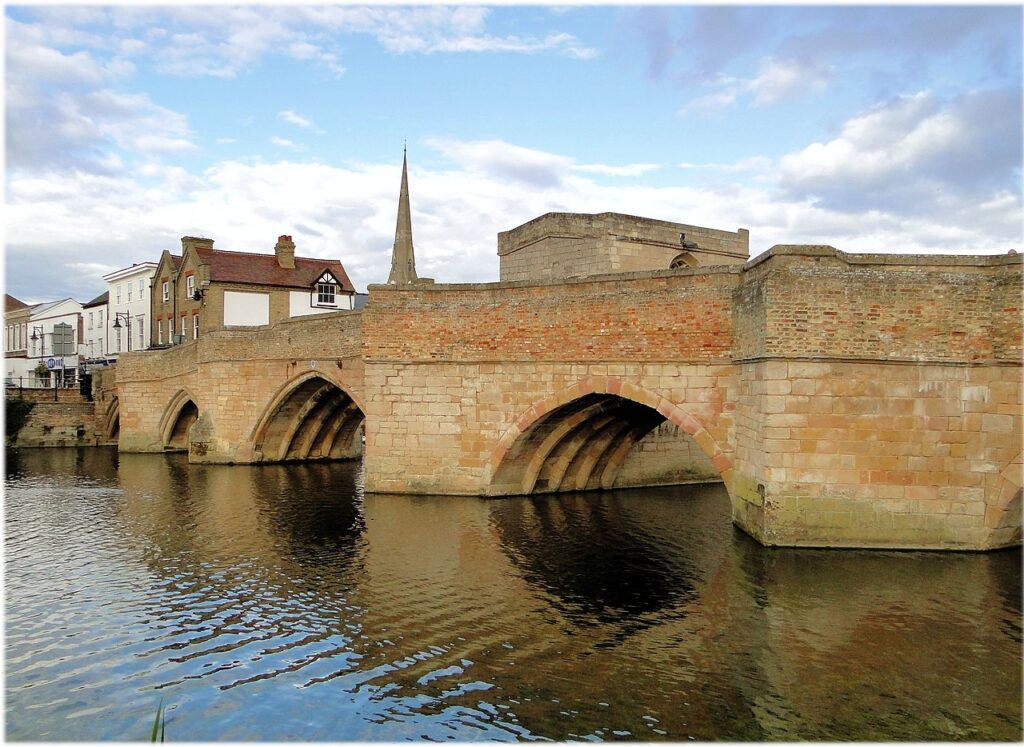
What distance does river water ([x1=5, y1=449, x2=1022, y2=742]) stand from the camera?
7.81 metres

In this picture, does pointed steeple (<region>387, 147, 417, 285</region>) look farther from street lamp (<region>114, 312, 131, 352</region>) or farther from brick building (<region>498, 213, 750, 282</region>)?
street lamp (<region>114, 312, 131, 352</region>)

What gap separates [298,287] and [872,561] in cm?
3351

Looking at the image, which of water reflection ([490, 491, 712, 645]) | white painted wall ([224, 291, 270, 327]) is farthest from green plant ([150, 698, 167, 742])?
white painted wall ([224, 291, 270, 327])

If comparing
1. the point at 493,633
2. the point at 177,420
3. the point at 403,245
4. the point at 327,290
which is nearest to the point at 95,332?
the point at 327,290

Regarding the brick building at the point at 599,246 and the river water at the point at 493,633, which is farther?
the brick building at the point at 599,246

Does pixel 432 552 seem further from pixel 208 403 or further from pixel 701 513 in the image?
pixel 208 403

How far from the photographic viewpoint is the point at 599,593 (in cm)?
1226

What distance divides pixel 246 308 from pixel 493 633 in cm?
3299

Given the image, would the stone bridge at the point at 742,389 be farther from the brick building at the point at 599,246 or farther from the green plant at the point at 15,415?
the green plant at the point at 15,415

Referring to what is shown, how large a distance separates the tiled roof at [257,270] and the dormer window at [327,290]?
33cm

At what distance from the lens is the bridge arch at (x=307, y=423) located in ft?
89.5

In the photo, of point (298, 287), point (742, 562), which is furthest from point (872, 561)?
point (298, 287)

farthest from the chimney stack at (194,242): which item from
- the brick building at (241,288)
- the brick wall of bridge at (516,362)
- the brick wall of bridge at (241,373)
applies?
the brick wall of bridge at (516,362)

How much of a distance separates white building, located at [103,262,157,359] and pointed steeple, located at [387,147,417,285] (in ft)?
61.3
